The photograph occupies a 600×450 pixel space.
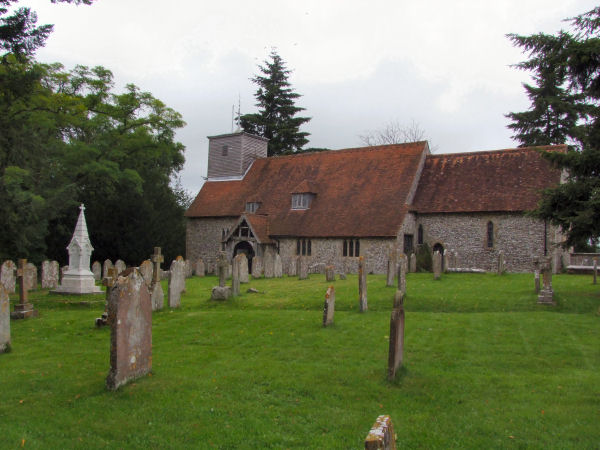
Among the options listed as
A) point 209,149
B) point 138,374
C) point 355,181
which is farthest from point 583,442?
point 209,149

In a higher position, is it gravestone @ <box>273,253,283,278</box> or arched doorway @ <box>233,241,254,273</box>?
arched doorway @ <box>233,241,254,273</box>

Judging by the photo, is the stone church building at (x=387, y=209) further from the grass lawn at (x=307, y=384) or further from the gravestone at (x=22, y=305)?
the gravestone at (x=22, y=305)

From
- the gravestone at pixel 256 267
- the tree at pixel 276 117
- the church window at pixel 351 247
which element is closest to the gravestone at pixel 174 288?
the gravestone at pixel 256 267

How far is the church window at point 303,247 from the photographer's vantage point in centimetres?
2969

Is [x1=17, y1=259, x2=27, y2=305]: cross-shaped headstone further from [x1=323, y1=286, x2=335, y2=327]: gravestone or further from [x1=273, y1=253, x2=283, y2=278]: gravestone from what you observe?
[x1=273, y1=253, x2=283, y2=278]: gravestone

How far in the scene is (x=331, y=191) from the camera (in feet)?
103

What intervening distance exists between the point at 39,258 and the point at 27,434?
27227 millimetres

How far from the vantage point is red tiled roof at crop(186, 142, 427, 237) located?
28.5 meters

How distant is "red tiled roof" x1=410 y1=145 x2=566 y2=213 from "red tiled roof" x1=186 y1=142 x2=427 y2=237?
1.37 m

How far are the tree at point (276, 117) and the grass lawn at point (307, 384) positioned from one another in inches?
1474

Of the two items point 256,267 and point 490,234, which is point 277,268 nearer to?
point 256,267

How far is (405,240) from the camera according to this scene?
2792cm

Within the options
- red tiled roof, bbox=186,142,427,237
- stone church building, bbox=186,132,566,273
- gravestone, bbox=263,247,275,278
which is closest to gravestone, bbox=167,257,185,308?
gravestone, bbox=263,247,275,278

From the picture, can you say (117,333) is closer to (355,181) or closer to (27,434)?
(27,434)
